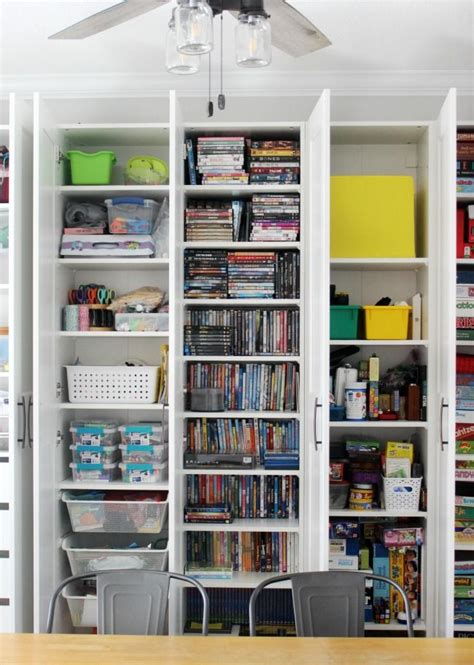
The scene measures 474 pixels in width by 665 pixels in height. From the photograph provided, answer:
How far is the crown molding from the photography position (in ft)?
12.0

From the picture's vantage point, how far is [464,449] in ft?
11.0

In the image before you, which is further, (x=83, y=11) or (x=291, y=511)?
(x=291, y=511)

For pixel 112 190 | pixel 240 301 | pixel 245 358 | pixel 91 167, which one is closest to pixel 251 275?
pixel 240 301

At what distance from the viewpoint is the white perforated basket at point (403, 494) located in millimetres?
3326

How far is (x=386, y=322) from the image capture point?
3342 millimetres

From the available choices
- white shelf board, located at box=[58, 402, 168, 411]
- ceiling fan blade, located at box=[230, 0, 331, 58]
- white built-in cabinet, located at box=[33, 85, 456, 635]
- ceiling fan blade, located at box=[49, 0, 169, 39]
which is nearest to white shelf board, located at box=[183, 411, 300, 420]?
white built-in cabinet, located at box=[33, 85, 456, 635]

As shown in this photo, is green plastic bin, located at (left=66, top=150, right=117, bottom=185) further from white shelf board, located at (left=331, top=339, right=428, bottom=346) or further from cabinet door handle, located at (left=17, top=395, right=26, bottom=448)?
white shelf board, located at (left=331, top=339, right=428, bottom=346)

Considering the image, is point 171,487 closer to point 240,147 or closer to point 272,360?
point 272,360

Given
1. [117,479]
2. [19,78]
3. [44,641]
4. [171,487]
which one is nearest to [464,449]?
[171,487]

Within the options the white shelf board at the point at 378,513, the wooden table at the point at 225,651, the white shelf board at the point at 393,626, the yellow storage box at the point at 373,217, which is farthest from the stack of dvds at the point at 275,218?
the wooden table at the point at 225,651

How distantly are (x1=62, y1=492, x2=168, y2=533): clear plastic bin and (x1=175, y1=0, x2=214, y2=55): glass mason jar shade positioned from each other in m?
2.28

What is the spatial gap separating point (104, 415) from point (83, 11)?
6.22ft

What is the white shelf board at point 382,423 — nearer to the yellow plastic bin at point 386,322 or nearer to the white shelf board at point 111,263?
the yellow plastic bin at point 386,322

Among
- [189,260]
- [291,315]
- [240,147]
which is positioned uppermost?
[240,147]
